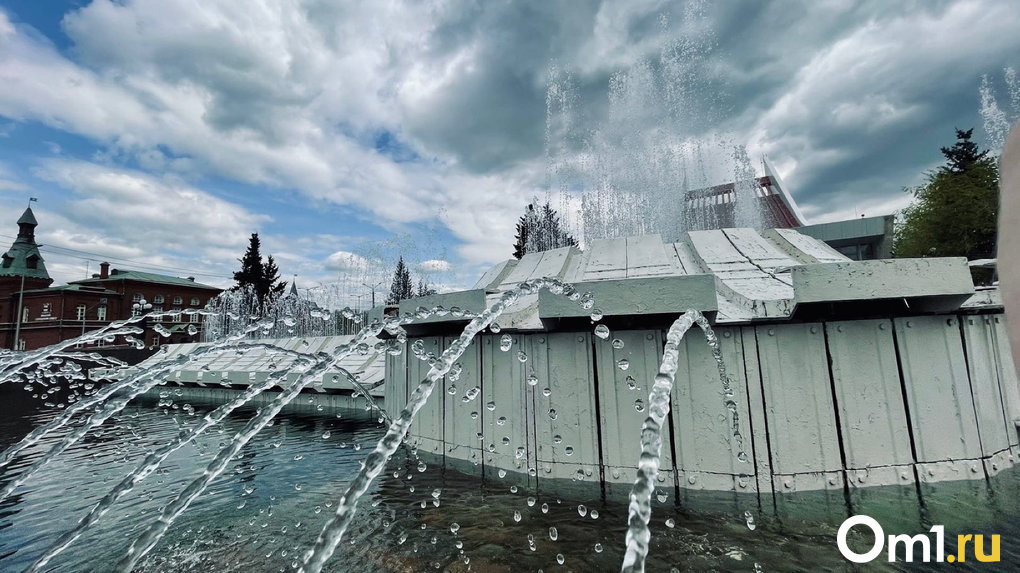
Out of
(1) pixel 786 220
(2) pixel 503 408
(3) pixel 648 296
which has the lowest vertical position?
(2) pixel 503 408

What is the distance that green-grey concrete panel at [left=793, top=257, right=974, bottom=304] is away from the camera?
11.3ft

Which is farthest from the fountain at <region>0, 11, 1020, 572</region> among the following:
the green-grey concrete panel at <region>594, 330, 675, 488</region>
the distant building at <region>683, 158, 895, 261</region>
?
the distant building at <region>683, 158, 895, 261</region>

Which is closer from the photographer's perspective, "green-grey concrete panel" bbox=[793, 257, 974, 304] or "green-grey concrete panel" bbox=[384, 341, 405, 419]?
"green-grey concrete panel" bbox=[793, 257, 974, 304]

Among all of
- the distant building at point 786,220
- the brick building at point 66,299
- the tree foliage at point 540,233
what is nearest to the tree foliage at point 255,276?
the brick building at point 66,299

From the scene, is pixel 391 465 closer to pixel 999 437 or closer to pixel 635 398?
pixel 635 398

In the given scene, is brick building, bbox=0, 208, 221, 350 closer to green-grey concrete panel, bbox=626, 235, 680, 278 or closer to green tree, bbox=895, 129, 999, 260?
green-grey concrete panel, bbox=626, 235, 680, 278

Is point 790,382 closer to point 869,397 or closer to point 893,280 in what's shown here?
point 869,397

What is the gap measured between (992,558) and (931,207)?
30461 millimetres

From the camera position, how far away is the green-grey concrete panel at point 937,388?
3.69 m

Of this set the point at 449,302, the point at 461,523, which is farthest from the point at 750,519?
the point at 449,302

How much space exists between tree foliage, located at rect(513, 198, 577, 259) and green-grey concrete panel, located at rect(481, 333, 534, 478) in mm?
16818

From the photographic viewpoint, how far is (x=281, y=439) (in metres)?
7.40

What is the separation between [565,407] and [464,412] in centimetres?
124

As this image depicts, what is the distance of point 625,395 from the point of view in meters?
4.07
